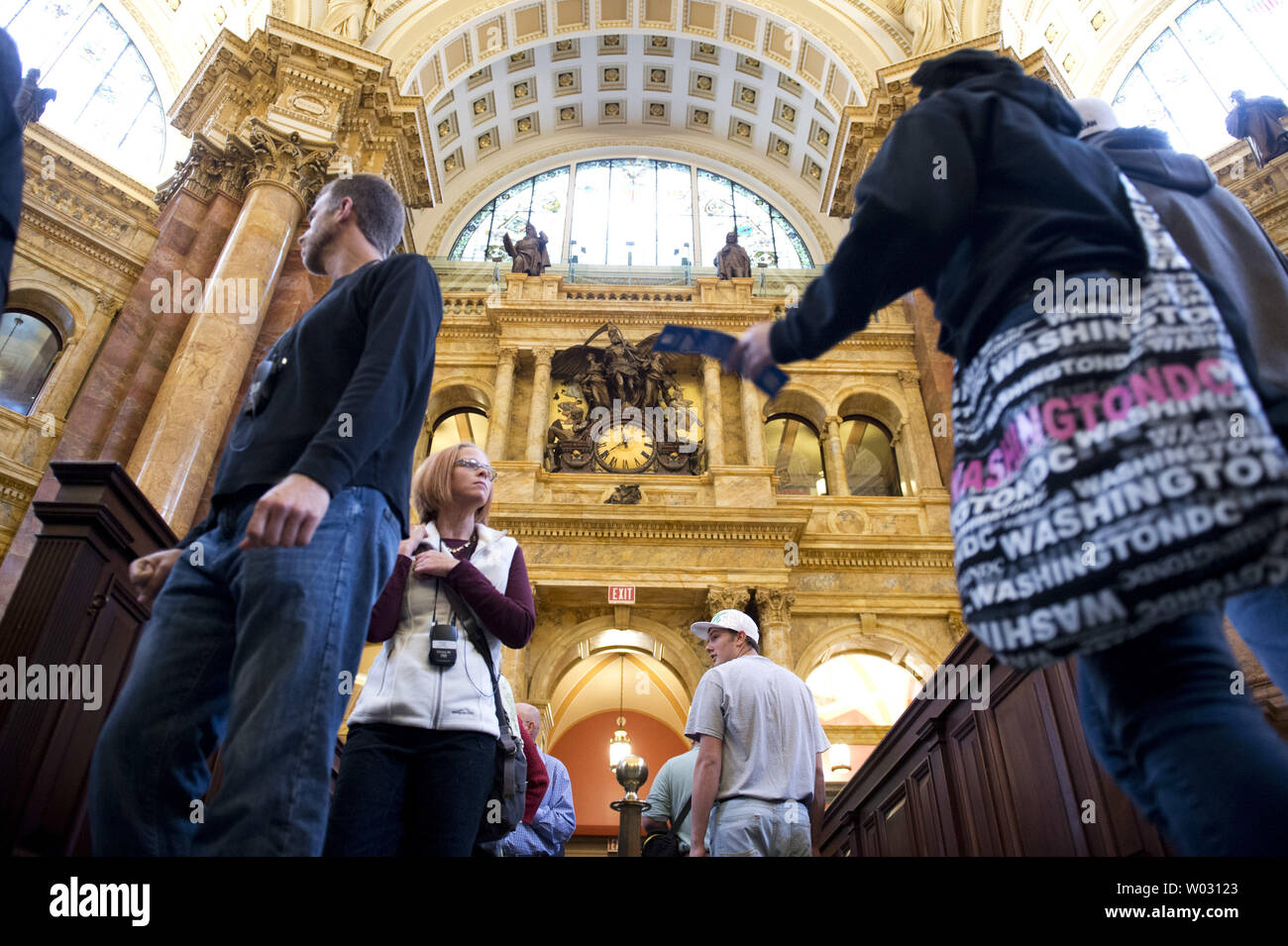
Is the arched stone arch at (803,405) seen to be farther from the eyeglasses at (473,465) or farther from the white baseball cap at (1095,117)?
the white baseball cap at (1095,117)

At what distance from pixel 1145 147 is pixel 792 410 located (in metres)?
14.0

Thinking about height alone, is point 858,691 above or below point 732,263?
below

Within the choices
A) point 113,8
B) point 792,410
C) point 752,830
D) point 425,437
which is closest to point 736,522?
point 792,410

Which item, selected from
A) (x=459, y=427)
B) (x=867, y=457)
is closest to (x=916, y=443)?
(x=867, y=457)

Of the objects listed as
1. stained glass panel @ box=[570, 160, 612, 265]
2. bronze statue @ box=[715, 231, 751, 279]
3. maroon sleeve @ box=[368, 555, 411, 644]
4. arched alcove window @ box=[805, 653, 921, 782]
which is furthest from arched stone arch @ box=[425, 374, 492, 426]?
maroon sleeve @ box=[368, 555, 411, 644]

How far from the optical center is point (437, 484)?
2.66 m

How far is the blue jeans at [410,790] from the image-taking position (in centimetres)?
205

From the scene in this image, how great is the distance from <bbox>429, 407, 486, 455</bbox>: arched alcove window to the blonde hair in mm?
12618

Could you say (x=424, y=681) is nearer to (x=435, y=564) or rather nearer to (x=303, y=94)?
(x=435, y=564)

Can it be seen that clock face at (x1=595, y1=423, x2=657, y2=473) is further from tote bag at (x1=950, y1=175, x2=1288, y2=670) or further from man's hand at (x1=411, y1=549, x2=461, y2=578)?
tote bag at (x1=950, y1=175, x2=1288, y2=670)

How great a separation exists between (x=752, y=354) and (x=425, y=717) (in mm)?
1244

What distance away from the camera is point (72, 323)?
11609mm

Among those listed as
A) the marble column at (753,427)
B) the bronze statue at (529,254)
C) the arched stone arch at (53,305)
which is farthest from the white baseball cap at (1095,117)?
the bronze statue at (529,254)

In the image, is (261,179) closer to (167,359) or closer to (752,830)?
(167,359)
